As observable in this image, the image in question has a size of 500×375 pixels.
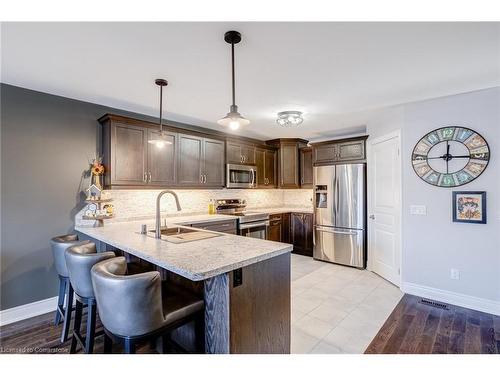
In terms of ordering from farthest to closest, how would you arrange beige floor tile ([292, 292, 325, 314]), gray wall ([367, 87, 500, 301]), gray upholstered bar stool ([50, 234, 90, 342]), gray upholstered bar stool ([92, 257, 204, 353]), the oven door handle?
the oven door handle, beige floor tile ([292, 292, 325, 314]), gray wall ([367, 87, 500, 301]), gray upholstered bar stool ([50, 234, 90, 342]), gray upholstered bar stool ([92, 257, 204, 353])

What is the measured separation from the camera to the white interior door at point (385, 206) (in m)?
3.62

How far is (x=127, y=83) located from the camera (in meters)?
2.73

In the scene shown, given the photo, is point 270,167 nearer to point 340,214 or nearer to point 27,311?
point 340,214

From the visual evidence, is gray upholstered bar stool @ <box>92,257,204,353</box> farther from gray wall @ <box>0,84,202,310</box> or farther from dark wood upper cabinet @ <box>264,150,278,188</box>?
dark wood upper cabinet @ <box>264,150,278,188</box>

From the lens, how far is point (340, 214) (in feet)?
14.9

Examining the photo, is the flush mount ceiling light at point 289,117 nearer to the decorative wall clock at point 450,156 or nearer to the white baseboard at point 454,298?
the decorative wall clock at point 450,156

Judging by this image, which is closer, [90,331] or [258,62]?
[90,331]

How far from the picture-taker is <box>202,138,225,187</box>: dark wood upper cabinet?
434 cm

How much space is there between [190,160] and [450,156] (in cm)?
348

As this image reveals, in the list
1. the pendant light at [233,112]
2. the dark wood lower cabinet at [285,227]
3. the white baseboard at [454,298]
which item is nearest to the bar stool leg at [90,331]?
the pendant light at [233,112]

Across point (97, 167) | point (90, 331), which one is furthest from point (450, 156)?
point (97, 167)

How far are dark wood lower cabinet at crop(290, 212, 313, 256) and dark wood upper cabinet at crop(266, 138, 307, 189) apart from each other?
0.71m

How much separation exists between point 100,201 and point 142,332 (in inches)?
89.8

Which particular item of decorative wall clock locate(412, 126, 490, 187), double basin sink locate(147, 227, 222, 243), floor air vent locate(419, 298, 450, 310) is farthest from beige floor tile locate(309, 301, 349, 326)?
decorative wall clock locate(412, 126, 490, 187)
